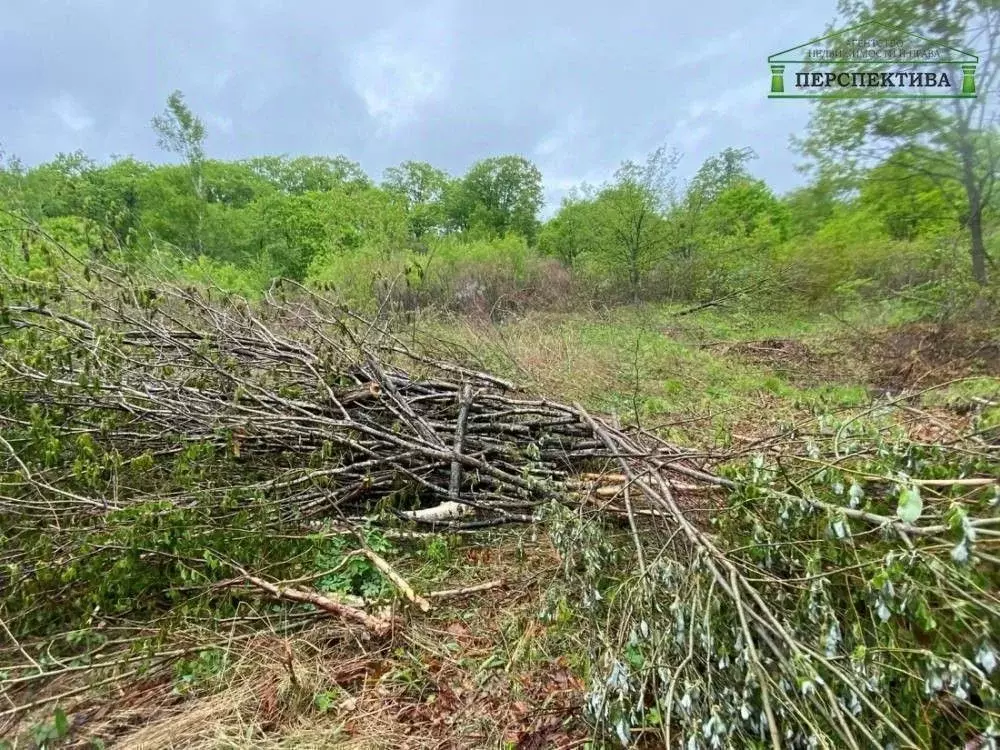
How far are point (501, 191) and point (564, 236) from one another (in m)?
12.4

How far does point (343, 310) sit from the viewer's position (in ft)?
Result: 13.0

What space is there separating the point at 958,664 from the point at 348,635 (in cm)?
200

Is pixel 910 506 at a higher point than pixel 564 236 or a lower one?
lower

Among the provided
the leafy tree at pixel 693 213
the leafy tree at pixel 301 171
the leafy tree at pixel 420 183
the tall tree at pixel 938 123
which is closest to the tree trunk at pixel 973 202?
the tall tree at pixel 938 123

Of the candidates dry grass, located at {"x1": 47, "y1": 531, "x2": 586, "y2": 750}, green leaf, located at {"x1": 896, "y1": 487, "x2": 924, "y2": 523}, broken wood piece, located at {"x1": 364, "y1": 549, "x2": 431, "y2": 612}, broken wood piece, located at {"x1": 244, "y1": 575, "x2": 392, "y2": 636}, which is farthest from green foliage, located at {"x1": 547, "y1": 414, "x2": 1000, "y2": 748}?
broken wood piece, located at {"x1": 244, "y1": 575, "x2": 392, "y2": 636}

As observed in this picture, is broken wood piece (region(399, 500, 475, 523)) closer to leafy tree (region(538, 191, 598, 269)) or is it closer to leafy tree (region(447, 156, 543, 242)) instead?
leafy tree (region(538, 191, 598, 269))

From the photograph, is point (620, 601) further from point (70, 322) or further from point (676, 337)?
point (676, 337)

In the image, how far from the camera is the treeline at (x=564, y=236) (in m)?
7.72

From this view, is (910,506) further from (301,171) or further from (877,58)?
(301,171)

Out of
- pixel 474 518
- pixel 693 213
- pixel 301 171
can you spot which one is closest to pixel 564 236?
pixel 693 213

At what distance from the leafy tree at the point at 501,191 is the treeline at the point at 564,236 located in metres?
1.78

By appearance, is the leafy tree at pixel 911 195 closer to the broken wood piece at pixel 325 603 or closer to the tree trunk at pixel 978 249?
the tree trunk at pixel 978 249

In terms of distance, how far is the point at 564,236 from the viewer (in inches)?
752

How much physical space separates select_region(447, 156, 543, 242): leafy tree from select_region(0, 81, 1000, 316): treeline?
5.85ft
